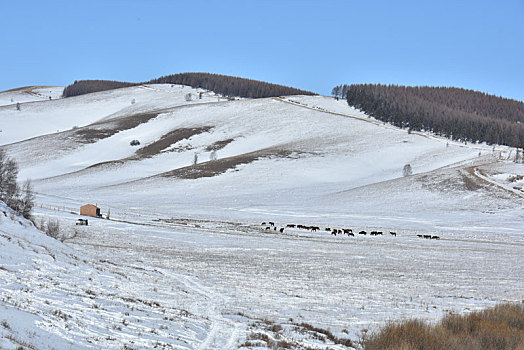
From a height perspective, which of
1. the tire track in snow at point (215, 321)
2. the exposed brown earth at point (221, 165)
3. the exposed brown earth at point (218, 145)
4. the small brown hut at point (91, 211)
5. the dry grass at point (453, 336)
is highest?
the exposed brown earth at point (218, 145)

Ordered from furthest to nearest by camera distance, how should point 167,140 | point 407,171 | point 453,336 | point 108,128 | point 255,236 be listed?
point 108,128
point 167,140
point 407,171
point 255,236
point 453,336

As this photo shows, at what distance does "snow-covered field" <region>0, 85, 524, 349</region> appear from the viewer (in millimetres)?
14422

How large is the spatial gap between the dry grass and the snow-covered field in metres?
1.44

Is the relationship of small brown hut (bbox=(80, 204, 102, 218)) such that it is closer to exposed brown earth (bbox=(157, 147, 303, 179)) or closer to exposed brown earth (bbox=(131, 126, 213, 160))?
exposed brown earth (bbox=(157, 147, 303, 179))

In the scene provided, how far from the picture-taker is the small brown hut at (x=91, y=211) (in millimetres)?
58056

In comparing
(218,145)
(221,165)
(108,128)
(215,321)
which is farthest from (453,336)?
(108,128)

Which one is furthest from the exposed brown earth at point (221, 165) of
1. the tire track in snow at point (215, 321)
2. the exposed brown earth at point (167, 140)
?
the tire track in snow at point (215, 321)

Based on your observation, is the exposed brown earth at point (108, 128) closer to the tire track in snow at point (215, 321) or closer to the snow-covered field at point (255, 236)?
the snow-covered field at point (255, 236)

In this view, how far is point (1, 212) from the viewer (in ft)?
86.9

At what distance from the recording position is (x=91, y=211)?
5859 centimetres

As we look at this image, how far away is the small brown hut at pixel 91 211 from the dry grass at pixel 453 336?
50574mm

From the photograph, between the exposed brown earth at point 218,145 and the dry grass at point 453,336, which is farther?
the exposed brown earth at point 218,145

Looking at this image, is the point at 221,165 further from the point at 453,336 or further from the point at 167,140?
the point at 453,336

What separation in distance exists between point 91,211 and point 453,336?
5306 cm
